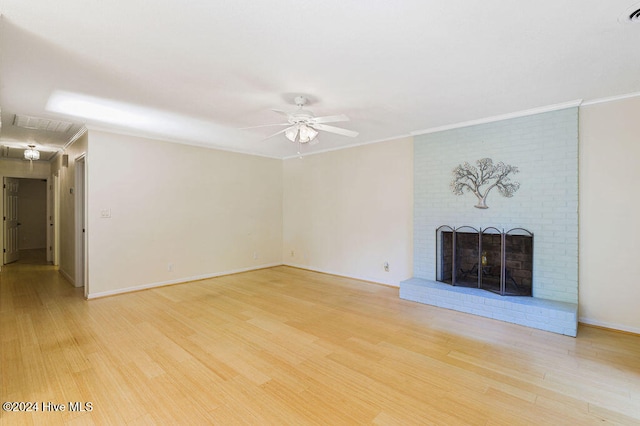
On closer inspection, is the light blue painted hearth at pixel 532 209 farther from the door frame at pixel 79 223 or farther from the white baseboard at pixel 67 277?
the white baseboard at pixel 67 277

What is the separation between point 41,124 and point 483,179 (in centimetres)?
602

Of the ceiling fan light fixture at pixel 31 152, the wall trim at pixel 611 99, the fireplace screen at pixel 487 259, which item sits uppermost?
the wall trim at pixel 611 99

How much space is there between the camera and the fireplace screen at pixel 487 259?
3645mm

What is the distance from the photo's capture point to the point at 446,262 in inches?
169

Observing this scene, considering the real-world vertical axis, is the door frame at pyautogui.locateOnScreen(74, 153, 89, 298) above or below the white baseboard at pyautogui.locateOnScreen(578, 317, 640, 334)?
above

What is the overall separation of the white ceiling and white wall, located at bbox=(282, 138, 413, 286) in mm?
1415

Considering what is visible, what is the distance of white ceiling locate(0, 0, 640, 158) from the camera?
1.77 meters

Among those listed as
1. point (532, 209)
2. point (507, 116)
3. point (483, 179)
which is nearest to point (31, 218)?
point (483, 179)

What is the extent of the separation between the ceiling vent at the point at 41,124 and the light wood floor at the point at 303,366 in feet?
7.88

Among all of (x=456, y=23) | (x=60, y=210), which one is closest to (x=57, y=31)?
(x=456, y=23)

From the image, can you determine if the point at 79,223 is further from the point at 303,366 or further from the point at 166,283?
the point at 303,366

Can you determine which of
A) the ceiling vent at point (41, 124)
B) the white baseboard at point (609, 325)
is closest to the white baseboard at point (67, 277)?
the ceiling vent at point (41, 124)

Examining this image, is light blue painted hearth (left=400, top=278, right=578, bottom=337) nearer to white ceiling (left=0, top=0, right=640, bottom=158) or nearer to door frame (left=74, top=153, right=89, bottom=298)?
white ceiling (left=0, top=0, right=640, bottom=158)

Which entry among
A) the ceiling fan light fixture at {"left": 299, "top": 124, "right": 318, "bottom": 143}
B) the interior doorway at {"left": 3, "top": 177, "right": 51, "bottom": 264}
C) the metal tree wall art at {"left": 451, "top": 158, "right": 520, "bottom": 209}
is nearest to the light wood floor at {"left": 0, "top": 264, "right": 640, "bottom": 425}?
the metal tree wall art at {"left": 451, "top": 158, "right": 520, "bottom": 209}
